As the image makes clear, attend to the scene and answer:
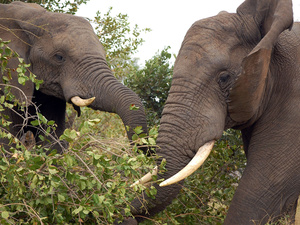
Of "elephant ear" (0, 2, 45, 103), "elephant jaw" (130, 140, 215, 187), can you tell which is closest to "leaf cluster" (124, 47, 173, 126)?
"elephant ear" (0, 2, 45, 103)

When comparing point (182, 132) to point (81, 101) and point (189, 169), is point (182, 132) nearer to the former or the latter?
point (189, 169)

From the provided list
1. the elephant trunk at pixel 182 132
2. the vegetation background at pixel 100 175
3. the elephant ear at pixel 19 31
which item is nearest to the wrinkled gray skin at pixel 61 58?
the elephant ear at pixel 19 31

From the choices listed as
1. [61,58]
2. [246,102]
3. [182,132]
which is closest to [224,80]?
[246,102]

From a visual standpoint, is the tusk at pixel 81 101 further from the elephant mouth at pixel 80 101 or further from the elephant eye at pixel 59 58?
the elephant eye at pixel 59 58

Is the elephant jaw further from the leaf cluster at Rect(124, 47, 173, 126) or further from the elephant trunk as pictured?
the leaf cluster at Rect(124, 47, 173, 126)

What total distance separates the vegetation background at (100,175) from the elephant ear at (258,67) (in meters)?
0.63

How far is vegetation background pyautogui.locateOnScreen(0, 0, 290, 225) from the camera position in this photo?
3885mm

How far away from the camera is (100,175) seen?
14.0 feet

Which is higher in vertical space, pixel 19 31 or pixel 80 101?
pixel 19 31

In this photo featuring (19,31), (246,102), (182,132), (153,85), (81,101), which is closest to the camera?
(182,132)

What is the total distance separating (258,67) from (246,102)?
0.26 m

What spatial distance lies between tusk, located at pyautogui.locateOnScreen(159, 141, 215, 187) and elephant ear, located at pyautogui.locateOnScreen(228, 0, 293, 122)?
349 mm

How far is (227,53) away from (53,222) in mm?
1628

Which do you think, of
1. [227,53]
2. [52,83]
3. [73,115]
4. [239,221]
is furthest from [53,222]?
[73,115]
